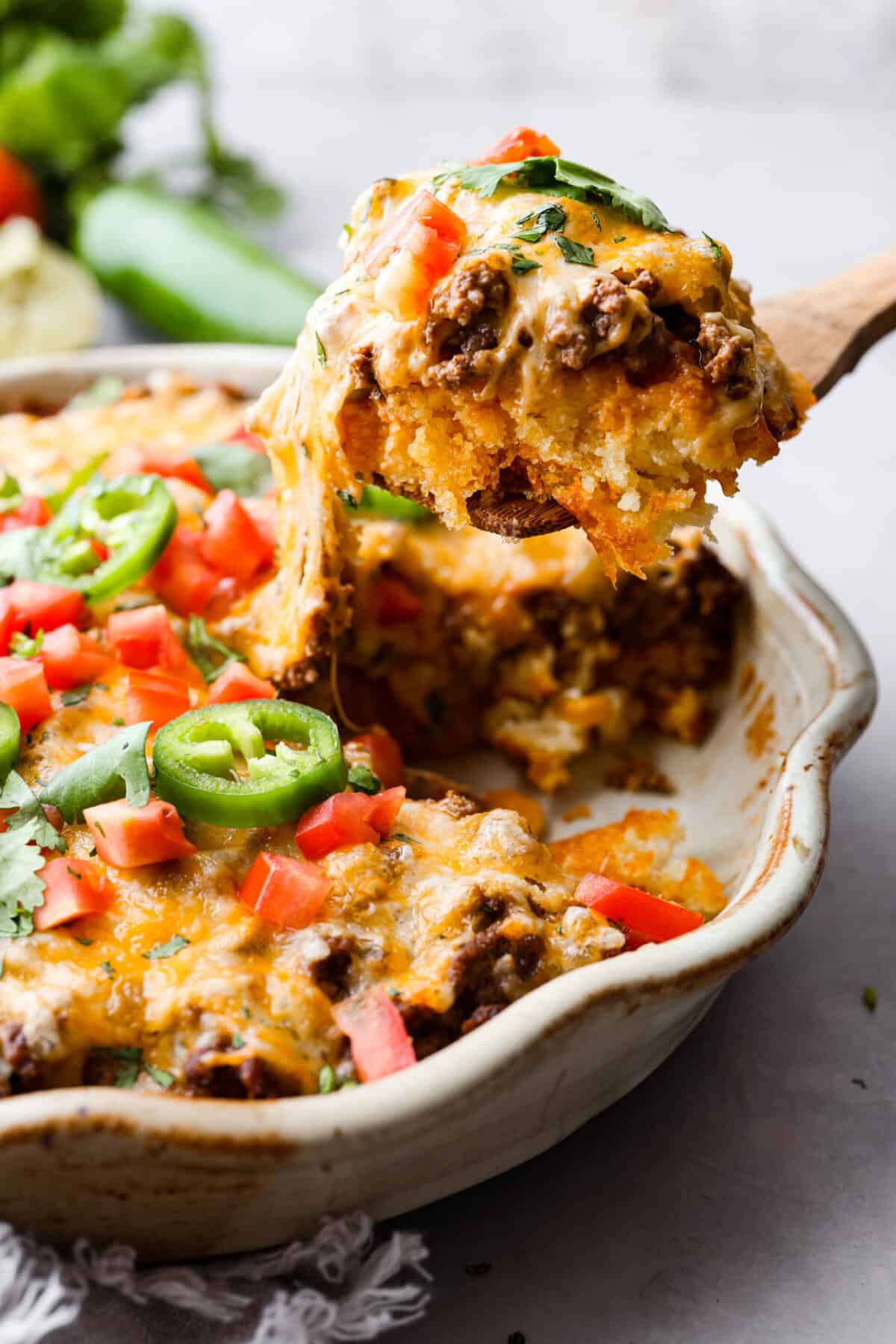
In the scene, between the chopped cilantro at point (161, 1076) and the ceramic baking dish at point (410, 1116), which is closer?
the ceramic baking dish at point (410, 1116)

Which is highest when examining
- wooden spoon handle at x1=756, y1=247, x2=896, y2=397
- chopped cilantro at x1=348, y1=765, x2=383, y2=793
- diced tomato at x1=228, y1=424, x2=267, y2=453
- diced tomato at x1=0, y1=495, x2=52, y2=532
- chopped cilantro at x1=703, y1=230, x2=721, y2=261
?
chopped cilantro at x1=703, y1=230, x2=721, y2=261

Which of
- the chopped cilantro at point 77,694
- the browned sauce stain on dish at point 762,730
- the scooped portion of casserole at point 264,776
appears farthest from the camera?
the browned sauce stain on dish at point 762,730

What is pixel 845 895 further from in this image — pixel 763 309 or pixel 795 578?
pixel 763 309

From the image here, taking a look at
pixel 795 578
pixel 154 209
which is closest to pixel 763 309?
pixel 795 578

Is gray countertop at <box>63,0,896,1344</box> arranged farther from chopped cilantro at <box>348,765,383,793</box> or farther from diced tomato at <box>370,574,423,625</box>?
diced tomato at <box>370,574,423,625</box>

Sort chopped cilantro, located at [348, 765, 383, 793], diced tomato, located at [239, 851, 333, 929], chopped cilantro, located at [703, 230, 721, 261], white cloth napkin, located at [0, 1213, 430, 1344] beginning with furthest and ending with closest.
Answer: chopped cilantro, located at [348, 765, 383, 793] → chopped cilantro, located at [703, 230, 721, 261] → diced tomato, located at [239, 851, 333, 929] → white cloth napkin, located at [0, 1213, 430, 1344]

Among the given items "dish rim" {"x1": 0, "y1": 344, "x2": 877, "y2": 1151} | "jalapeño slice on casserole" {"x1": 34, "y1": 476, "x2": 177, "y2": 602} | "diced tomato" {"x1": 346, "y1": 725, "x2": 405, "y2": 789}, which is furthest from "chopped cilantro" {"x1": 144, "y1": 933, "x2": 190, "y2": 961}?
"jalapeño slice on casserole" {"x1": 34, "y1": 476, "x2": 177, "y2": 602}

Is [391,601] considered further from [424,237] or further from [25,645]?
[424,237]

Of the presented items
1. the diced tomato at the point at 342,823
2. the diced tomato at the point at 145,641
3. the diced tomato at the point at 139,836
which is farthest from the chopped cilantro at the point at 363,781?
the diced tomato at the point at 145,641

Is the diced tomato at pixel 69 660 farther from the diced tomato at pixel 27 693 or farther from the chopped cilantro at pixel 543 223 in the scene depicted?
the chopped cilantro at pixel 543 223
